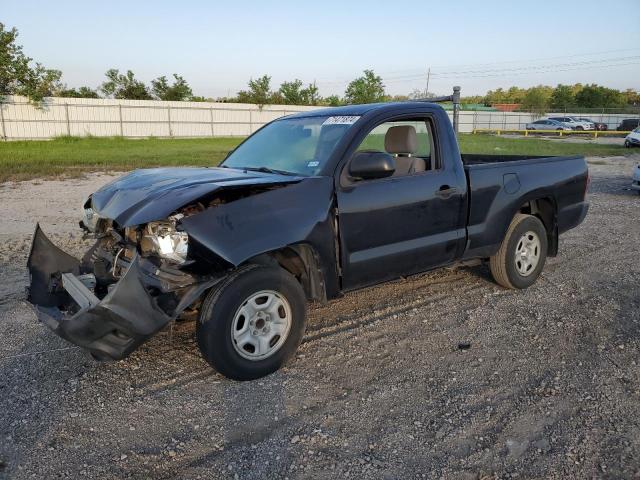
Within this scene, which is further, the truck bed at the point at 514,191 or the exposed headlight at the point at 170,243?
the truck bed at the point at 514,191

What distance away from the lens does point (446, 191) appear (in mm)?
4859

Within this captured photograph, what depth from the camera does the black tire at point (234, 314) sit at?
11.7 feet

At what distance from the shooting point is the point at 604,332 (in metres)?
4.70

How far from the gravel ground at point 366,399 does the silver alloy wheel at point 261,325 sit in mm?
234

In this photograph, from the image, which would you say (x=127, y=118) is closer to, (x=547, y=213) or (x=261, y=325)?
(x=547, y=213)

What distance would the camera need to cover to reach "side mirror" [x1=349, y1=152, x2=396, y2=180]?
4.11m

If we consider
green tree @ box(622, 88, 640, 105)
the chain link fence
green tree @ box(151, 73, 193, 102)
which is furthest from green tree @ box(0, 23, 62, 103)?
green tree @ box(622, 88, 640, 105)

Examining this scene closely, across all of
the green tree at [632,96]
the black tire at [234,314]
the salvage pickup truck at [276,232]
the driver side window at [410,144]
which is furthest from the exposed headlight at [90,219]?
the green tree at [632,96]

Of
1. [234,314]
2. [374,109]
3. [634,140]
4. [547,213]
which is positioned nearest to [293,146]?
[374,109]

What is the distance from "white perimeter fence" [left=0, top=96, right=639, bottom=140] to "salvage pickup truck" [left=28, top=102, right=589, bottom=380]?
3075cm

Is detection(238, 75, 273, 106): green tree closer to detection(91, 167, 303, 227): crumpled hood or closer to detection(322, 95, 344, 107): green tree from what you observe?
Answer: detection(322, 95, 344, 107): green tree

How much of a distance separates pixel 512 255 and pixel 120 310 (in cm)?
400

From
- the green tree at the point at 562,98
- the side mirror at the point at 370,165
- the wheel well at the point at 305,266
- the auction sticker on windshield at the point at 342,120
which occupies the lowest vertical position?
the wheel well at the point at 305,266

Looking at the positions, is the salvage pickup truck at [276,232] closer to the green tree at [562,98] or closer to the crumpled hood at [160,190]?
the crumpled hood at [160,190]
